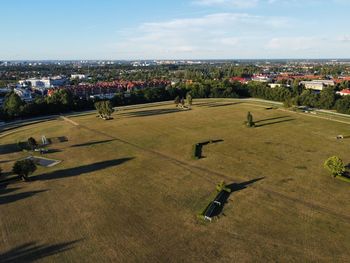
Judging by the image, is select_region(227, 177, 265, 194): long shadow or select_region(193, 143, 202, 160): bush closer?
select_region(227, 177, 265, 194): long shadow

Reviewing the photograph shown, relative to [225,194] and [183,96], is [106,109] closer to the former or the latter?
[183,96]

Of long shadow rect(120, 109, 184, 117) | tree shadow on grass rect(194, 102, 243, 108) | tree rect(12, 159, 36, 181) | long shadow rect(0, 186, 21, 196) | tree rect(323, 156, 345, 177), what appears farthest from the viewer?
tree shadow on grass rect(194, 102, 243, 108)

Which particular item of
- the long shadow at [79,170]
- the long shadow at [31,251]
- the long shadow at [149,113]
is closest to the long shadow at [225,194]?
the long shadow at [31,251]

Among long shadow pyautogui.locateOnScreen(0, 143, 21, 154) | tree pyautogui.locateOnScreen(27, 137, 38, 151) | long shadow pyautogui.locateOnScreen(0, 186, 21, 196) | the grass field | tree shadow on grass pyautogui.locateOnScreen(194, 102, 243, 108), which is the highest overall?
tree pyautogui.locateOnScreen(27, 137, 38, 151)

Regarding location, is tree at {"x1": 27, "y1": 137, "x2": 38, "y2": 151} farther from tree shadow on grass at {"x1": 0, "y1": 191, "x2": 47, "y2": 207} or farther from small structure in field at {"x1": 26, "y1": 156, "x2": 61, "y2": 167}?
tree shadow on grass at {"x1": 0, "y1": 191, "x2": 47, "y2": 207}

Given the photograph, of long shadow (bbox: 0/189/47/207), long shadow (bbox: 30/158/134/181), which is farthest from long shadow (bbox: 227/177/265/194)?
long shadow (bbox: 0/189/47/207)

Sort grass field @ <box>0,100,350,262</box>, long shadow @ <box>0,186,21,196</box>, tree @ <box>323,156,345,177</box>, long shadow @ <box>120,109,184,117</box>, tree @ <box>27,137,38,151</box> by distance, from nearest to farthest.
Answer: grass field @ <box>0,100,350,262</box> < long shadow @ <box>0,186,21,196</box> < tree @ <box>323,156,345,177</box> < tree @ <box>27,137,38,151</box> < long shadow @ <box>120,109,184,117</box>

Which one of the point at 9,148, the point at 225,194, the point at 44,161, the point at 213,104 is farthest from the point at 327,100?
the point at 9,148
